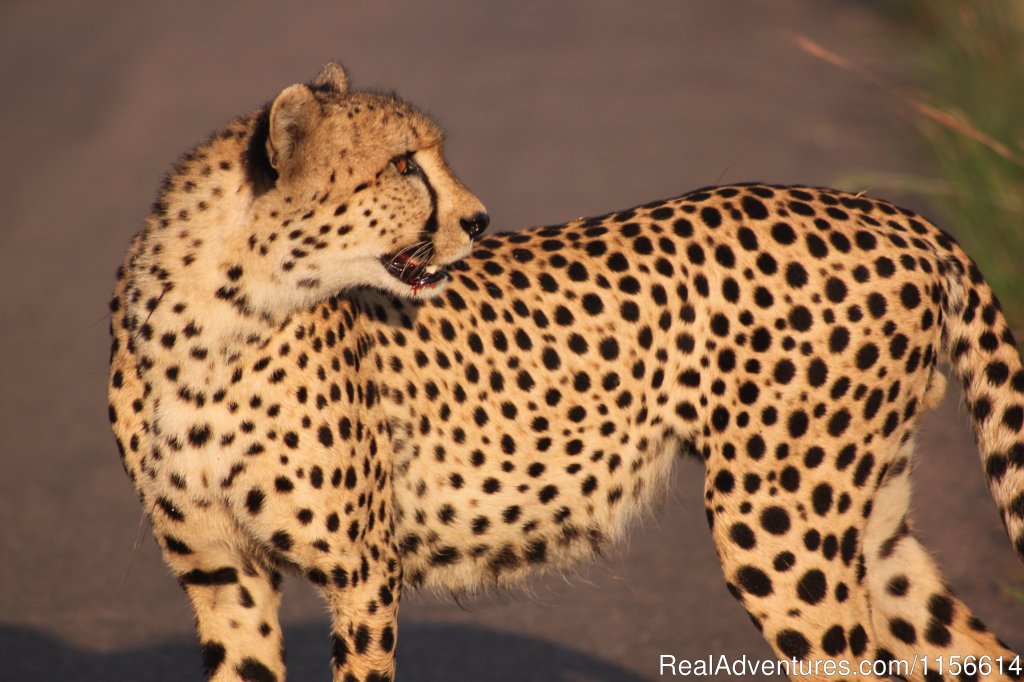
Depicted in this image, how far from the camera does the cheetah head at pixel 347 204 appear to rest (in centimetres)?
391

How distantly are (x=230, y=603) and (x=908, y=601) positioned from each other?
1861mm

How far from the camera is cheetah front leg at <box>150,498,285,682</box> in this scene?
413cm

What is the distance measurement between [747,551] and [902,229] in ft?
3.24

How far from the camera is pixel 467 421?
14.3 ft

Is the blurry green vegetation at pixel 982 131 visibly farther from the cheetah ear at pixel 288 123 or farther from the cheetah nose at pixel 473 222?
the cheetah ear at pixel 288 123

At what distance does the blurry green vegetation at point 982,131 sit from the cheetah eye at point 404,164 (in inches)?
83.1

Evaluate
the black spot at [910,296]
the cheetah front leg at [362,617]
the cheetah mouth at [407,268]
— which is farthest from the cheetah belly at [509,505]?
the black spot at [910,296]

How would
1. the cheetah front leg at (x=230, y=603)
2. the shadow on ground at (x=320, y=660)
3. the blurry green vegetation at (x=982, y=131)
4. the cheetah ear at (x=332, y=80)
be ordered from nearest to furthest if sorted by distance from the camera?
1. the cheetah front leg at (x=230, y=603)
2. the cheetah ear at (x=332, y=80)
3. the shadow on ground at (x=320, y=660)
4. the blurry green vegetation at (x=982, y=131)

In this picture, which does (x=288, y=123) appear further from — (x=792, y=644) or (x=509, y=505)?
(x=792, y=644)

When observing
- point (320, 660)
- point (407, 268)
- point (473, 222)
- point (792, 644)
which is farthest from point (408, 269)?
point (320, 660)

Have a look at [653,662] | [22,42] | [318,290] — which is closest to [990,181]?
[653,662]

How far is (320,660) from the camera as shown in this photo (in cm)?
530

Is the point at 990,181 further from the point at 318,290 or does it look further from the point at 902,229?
the point at 318,290

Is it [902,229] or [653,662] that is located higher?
[902,229]
